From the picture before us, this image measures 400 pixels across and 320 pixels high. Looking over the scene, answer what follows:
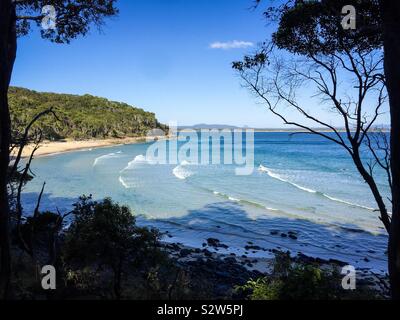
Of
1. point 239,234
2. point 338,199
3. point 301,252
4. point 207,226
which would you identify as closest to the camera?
point 301,252

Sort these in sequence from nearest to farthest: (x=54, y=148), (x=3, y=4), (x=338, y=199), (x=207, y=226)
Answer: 1. (x=3, y=4)
2. (x=207, y=226)
3. (x=338, y=199)
4. (x=54, y=148)

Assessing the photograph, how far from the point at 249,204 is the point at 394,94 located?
70.4 feet

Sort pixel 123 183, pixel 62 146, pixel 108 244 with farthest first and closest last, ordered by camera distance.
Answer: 1. pixel 62 146
2. pixel 123 183
3. pixel 108 244

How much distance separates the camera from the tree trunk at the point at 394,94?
375cm

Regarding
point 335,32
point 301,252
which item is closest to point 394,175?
point 335,32

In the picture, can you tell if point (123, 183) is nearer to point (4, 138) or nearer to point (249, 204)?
point (249, 204)

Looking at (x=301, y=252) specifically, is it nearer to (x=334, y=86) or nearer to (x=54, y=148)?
(x=334, y=86)

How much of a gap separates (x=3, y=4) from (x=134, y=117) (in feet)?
445

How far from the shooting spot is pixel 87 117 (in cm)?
11144

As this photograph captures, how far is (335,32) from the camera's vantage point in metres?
6.02

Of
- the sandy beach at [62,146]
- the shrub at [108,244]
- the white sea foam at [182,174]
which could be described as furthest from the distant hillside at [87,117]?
the shrub at [108,244]

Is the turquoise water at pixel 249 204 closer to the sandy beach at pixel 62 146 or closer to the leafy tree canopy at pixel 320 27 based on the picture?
the leafy tree canopy at pixel 320 27

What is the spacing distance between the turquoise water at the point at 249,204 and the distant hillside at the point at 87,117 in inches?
2198

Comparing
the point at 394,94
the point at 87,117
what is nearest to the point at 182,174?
the point at 394,94
